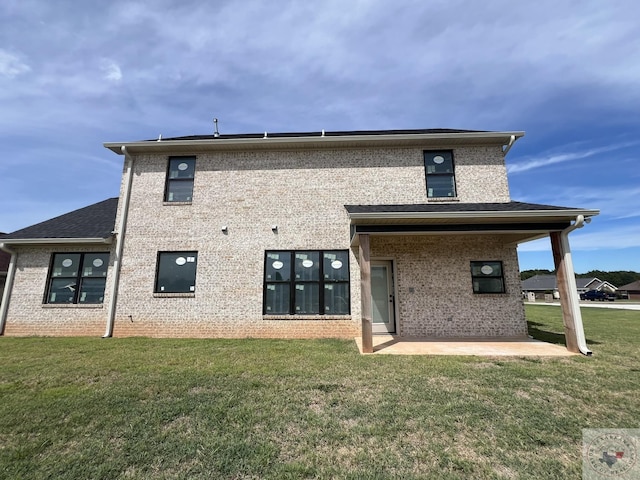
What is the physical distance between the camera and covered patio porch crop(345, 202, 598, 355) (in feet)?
22.5

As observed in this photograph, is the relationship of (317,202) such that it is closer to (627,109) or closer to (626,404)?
(626,404)

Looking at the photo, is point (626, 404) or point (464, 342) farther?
point (464, 342)

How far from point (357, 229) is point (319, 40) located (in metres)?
5.37

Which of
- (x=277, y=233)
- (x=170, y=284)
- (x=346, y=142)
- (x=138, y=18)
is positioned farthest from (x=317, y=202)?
(x=138, y=18)

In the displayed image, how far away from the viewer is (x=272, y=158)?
9.94m

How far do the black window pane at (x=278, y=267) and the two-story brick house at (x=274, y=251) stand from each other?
0.11ft

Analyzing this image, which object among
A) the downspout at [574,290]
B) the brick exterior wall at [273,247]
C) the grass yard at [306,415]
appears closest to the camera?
the grass yard at [306,415]

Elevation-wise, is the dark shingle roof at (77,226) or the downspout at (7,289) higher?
the dark shingle roof at (77,226)

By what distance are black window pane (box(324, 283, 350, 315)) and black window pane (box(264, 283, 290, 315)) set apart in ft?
4.15

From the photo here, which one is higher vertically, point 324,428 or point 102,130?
point 102,130

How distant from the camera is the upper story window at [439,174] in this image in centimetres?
955

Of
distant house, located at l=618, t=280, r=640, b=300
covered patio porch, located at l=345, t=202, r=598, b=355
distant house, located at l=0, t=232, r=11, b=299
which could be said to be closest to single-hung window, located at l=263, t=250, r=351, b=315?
covered patio porch, located at l=345, t=202, r=598, b=355

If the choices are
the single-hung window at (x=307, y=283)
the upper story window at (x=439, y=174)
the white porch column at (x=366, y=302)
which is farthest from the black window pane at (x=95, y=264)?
the upper story window at (x=439, y=174)

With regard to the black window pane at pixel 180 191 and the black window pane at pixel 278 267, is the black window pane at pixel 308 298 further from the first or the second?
the black window pane at pixel 180 191
